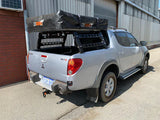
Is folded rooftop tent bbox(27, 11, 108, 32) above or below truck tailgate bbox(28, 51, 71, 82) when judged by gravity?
above

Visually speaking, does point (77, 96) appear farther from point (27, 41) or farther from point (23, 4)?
point (23, 4)

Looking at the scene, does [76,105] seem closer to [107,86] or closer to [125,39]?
[107,86]

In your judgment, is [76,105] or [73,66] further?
[76,105]

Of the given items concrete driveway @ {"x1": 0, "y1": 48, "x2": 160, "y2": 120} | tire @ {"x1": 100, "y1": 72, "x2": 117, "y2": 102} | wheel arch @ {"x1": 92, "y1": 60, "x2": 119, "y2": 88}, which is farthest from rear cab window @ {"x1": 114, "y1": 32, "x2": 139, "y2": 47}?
concrete driveway @ {"x1": 0, "y1": 48, "x2": 160, "y2": 120}

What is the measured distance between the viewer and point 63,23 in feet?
7.71

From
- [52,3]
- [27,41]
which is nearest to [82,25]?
[27,41]

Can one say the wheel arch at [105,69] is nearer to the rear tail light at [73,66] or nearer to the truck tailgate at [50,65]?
the rear tail light at [73,66]

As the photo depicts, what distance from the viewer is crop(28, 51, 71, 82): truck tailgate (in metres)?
2.55

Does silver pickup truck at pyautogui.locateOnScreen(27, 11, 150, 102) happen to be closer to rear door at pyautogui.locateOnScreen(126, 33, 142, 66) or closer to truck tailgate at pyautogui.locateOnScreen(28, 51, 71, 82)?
truck tailgate at pyautogui.locateOnScreen(28, 51, 71, 82)

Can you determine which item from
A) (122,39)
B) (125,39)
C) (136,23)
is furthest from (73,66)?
(136,23)

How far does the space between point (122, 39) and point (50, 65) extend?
2527 millimetres

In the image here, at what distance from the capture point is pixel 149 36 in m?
16.4

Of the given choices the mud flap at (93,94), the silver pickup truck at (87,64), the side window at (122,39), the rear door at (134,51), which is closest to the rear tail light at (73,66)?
the silver pickup truck at (87,64)

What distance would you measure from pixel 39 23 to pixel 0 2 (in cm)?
225
